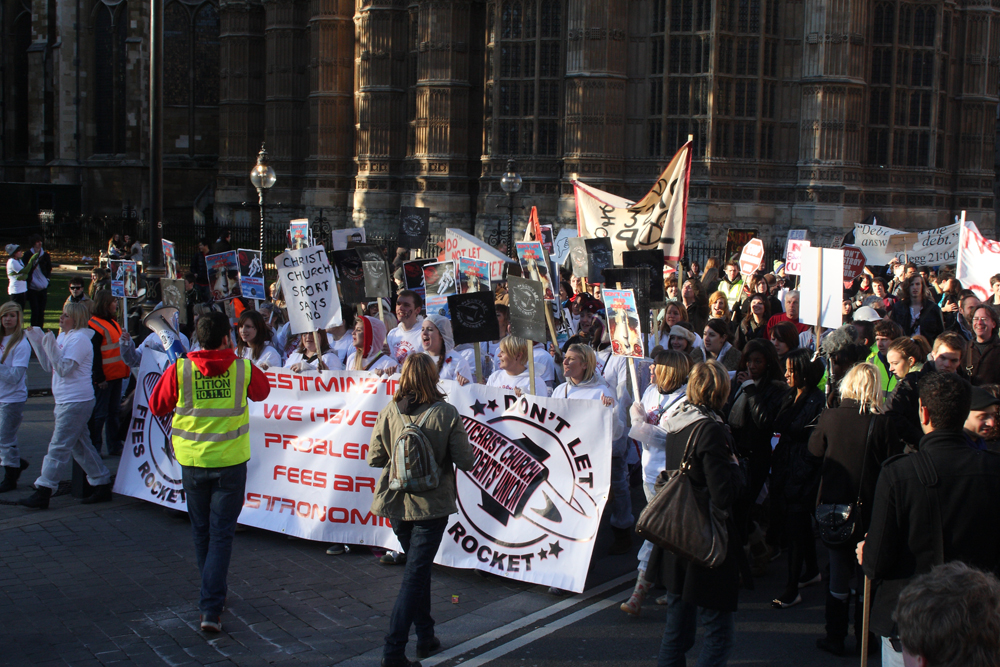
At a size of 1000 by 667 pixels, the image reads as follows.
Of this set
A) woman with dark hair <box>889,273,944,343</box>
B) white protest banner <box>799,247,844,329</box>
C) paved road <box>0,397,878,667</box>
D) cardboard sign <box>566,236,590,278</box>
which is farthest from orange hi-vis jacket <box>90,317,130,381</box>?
woman with dark hair <box>889,273,944,343</box>

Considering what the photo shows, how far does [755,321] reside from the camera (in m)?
11.1

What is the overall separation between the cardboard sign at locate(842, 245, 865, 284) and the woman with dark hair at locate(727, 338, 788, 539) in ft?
26.9

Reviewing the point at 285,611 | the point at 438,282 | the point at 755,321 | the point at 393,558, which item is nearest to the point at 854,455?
the point at 393,558

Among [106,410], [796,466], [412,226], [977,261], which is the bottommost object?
[106,410]

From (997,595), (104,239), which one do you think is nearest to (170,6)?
(104,239)

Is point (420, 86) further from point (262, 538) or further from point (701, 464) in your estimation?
point (701, 464)

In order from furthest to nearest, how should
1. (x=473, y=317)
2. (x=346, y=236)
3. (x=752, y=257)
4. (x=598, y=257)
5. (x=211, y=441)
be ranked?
(x=752, y=257), (x=346, y=236), (x=598, y=257), (x=473, y=317), (x=211, y=441)

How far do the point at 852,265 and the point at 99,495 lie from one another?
1076cm

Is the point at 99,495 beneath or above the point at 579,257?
beneath

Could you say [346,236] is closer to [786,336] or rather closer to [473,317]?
[473,317]

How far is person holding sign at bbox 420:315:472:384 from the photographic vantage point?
8203 mm

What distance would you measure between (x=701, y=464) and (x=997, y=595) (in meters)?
2.55

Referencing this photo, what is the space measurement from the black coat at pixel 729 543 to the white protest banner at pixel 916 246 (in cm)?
1326

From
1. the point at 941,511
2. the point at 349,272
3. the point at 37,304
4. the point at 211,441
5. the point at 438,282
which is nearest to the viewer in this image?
the point at 941,511
